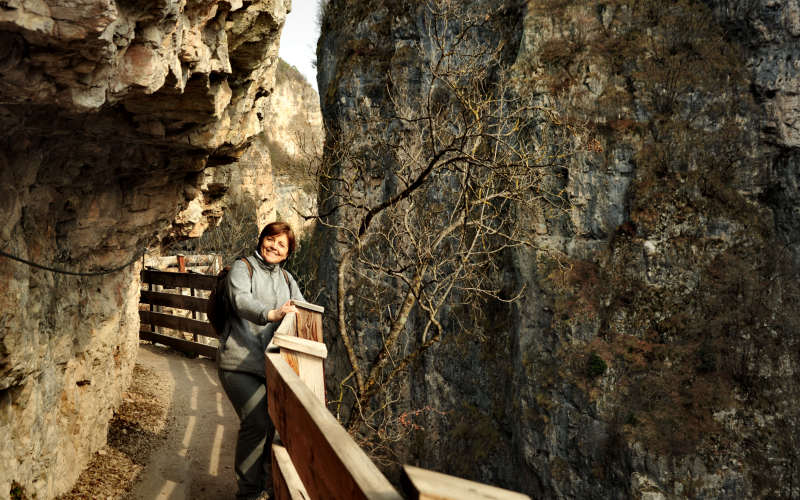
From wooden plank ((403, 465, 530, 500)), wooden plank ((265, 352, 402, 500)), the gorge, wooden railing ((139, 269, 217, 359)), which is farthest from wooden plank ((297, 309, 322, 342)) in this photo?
the gorge

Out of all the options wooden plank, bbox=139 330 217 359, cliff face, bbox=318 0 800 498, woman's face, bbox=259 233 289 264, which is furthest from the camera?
cliff face, bbox=318 0 800 498

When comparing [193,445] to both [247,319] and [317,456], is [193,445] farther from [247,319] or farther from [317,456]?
[317,456]

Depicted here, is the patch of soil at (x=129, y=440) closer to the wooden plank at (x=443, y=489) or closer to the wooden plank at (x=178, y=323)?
the wooden plank at (x=178, y=323)

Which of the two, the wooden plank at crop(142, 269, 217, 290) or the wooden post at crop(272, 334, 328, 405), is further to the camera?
the wooden plank at crop(142, 269, 217, 290)

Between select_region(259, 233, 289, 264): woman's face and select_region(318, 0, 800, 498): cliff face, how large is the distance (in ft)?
40.0

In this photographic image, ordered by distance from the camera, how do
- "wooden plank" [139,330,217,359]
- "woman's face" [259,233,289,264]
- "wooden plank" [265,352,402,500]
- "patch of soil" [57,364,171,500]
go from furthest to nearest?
1. "wooden plank" [139,330,217,359]
2. "patch of soil" [57,364,171,500]
3. "woman's face" [259,233,289,264]
4. "wooden plank" [265,352,402,500]

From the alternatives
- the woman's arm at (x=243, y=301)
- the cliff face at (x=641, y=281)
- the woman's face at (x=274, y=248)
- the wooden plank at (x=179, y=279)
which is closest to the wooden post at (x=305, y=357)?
the woman's arm at (x=243, y=301)

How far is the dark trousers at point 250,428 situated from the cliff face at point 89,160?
1.19 metres

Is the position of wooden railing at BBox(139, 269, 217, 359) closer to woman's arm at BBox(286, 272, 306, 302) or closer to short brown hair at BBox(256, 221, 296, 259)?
woman's arm at BBox(286, 272, 306, 302)

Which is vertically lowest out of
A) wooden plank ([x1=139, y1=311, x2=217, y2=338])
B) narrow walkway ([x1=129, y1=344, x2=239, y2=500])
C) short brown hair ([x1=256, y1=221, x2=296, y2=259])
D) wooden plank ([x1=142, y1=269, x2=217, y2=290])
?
narrow walkway ([x1=129, y1=344, x2=239, y2=500])

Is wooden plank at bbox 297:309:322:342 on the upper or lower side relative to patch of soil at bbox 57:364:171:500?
upper

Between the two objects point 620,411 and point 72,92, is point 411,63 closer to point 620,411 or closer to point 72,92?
point 620,411

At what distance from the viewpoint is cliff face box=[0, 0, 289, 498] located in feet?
7.39

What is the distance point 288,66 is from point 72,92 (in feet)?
199
